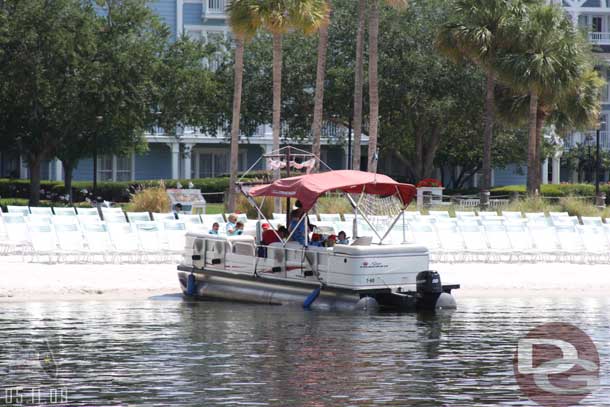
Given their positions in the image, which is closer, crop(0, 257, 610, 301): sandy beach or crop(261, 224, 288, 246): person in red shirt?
crop(261, 224, 288, 246): person in red shirt

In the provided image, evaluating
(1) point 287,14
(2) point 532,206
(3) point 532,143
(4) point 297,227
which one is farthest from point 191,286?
(3) point 532,143

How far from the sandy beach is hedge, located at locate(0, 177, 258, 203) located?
84.8 ft

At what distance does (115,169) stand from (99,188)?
536cm

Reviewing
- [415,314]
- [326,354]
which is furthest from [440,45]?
[326,354]

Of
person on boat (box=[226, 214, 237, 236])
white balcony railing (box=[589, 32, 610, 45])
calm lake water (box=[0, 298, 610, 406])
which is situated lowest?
calm lake water (box=[0, 298, 610, 406])

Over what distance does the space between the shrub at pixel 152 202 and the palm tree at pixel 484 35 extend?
35.9ft

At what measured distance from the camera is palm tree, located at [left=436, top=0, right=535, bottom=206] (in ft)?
139

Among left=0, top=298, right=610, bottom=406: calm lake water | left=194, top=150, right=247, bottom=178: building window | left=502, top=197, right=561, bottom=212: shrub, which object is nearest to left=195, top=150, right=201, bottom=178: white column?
left=194, top=150, right=247, bottom=178: building window

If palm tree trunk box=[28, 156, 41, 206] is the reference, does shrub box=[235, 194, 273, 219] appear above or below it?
below

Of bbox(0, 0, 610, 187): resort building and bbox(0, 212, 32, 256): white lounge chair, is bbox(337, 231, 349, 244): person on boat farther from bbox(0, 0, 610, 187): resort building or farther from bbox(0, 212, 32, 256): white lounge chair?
bbox(0, 0, 610, 187): resort building

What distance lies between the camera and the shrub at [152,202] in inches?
1469

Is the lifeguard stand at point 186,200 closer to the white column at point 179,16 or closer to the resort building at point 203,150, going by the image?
the resort building at point 203,150

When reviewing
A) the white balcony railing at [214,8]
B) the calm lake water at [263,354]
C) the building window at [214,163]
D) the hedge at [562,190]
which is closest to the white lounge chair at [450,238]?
the calm lake water at [263,354]

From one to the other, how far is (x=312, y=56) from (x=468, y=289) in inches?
1084
